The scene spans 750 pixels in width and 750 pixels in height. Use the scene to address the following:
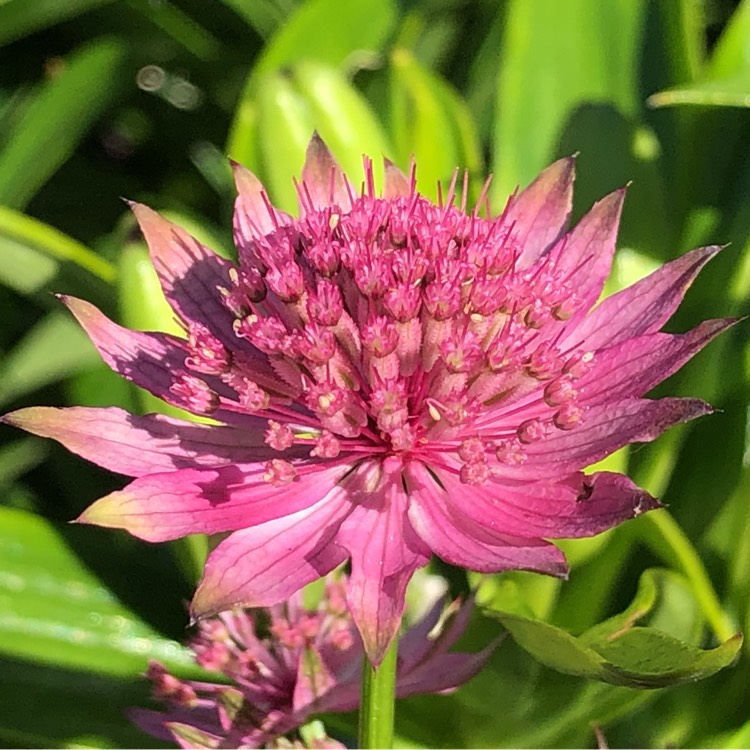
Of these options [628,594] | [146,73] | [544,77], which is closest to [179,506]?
[628,594]

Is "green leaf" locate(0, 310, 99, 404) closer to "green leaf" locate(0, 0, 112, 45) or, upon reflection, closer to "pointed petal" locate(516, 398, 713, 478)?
"green leaf" locate(0, 0, 112, 45)

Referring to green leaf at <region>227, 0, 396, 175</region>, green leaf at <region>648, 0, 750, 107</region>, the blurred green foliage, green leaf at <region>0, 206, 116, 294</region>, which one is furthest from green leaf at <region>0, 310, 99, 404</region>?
green leaf at <region>648, 0, 750, 107</region>

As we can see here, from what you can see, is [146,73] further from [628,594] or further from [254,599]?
[254,599]

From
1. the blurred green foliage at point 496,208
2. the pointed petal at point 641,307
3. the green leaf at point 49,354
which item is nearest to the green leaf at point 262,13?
the blurred green foliage at point 496,208

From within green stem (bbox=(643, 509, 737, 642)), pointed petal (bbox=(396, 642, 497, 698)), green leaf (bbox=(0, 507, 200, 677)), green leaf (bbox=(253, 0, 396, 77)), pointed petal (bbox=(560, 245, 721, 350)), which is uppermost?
green leaf (bbox=(253, 0, 396, 77))

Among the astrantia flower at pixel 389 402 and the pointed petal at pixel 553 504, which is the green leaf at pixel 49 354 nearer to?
the astrantia flower at pixel 389 402

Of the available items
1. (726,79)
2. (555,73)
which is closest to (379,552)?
(726,79)
